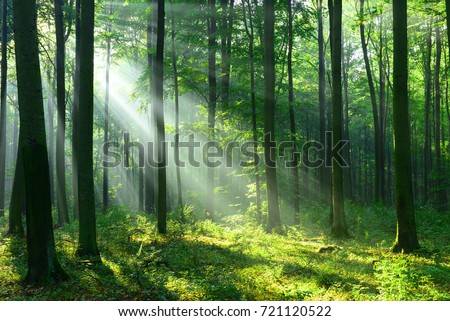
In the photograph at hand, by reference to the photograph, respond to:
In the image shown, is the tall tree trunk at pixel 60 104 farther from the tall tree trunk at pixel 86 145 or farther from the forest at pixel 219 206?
the tall tree trunk at pixel 86 145

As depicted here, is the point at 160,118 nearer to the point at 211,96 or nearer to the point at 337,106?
the point at 211,96

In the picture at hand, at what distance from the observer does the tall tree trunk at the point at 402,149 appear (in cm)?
1049

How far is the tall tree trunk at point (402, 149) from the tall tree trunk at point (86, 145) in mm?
7923

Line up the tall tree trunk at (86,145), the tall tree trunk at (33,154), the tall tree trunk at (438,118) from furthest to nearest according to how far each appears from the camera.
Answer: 1. the tall tree trunk at (438,118)
2. the tall tree trunk at (86,145)
3. the tall tree trunk at (33,154)

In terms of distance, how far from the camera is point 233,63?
18.4m

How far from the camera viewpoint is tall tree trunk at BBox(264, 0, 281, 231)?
614 inches

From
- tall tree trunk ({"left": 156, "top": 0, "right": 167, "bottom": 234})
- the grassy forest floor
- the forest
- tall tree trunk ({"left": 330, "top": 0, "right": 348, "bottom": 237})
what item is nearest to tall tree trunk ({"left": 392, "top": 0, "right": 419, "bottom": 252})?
the forest

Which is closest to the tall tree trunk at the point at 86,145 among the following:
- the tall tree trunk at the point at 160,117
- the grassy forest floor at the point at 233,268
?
the grassy forest floor at the point at 233,268

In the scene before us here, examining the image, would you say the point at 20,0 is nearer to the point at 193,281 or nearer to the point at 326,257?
the point at 193,281

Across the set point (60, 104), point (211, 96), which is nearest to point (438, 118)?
point (211, 96)

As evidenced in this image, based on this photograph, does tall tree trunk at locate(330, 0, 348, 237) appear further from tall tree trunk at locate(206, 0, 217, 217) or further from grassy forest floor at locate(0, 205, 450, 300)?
tall tree trunk at locate(206, 0, 217, 217)

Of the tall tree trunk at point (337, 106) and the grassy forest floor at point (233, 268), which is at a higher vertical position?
the tall tree trunk at point (337, 106)

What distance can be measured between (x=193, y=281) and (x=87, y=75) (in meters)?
5.68

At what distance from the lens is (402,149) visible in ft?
34.7
